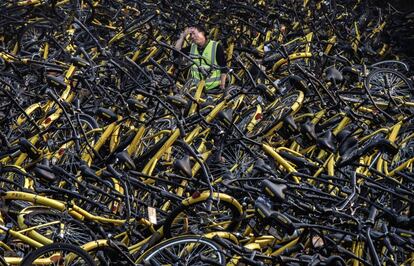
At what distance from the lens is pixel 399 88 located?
11211 mm

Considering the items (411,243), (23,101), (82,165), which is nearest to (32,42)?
(23,101)

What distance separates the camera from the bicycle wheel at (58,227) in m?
5.88

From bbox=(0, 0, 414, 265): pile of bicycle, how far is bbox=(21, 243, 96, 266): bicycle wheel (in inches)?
0.4

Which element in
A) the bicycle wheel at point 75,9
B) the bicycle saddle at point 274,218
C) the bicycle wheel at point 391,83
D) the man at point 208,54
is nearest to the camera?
the bicycle saddle at point 274,218

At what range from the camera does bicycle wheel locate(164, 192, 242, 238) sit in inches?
250

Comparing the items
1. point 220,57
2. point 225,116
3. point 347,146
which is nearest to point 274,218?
point 347,146

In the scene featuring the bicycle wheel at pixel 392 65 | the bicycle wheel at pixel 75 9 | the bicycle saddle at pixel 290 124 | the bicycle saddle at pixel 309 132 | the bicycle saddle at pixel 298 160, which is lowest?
the bicycle wheel at pixel 75 9

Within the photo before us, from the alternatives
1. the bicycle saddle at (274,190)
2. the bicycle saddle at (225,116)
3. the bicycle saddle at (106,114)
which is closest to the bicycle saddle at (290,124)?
the bicycle saddle at (225,116)

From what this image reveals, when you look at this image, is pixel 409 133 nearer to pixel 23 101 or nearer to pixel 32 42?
pixel 23 101

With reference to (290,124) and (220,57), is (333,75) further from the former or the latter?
(220,57)

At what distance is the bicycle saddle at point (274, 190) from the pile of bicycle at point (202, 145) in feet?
0.03

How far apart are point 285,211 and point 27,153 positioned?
275 cm

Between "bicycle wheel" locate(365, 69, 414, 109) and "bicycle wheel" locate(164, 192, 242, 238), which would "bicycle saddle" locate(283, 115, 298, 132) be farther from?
"bicycle wheel" locate(365, 69, 414, 109)

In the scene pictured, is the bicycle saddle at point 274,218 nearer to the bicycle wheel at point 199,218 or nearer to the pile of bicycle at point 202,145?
the pile of bicycle at point 202,145
